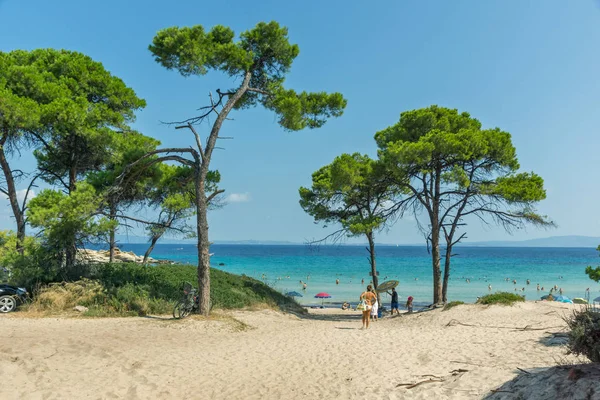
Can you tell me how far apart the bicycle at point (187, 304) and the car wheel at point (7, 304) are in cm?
537

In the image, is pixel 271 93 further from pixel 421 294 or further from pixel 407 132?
pixel 421 294

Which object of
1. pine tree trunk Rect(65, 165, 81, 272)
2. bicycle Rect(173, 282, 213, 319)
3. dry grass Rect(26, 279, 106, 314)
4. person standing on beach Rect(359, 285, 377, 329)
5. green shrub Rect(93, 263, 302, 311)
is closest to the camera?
bicycle Rect(173, 282, 213, 319)

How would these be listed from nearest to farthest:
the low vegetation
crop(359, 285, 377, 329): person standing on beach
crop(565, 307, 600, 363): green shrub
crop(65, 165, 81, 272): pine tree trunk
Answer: crop(565, 307, 600, 363): green shrub
the low vegetation
crop(359, 285, 377, 329): person standing on beach
crop(65, 165, 81, 272): pine tree trunk

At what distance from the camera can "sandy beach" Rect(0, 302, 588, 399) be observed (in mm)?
7453

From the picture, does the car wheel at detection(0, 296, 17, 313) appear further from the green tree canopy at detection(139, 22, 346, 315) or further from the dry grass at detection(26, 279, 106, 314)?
the green tree canopy at detection(139, 22, 346, 315)

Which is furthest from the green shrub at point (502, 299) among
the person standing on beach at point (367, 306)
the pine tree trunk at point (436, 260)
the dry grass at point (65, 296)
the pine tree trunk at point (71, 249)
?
the pine tree trunk at point (71, 249)

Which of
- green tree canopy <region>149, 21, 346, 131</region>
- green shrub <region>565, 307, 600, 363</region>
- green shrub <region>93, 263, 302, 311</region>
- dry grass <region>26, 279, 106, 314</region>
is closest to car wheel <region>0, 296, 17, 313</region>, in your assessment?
dry grass <region>26, 279, 106, 314</region>

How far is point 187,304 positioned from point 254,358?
16.0 ft

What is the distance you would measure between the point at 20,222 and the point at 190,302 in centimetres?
839

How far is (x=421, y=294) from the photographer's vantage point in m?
38.2

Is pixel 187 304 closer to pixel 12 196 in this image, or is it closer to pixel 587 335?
pixel 12 196

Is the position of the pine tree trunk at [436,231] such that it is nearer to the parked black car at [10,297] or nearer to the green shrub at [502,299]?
the green shrub at [502,299]

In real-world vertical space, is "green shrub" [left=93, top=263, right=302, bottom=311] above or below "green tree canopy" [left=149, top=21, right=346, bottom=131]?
below

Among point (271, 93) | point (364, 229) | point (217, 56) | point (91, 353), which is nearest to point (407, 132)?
point (364, 229)
